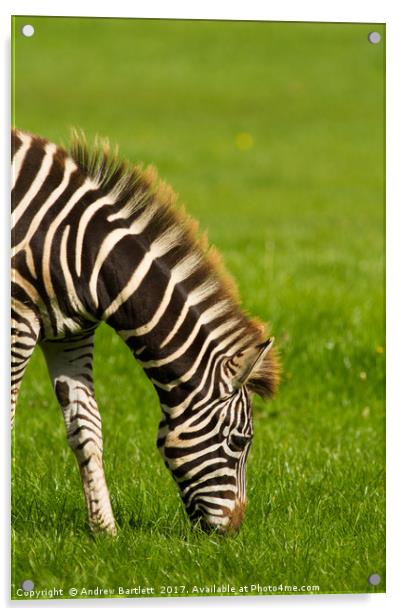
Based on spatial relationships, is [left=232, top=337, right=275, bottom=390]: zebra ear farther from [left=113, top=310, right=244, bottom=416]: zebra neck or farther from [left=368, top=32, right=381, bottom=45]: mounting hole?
[left=368, top=32, right=381, bottom=45]: mounting hole

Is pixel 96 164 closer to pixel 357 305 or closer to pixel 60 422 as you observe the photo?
pixel 60 422

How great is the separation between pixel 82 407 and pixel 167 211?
44.6 inches

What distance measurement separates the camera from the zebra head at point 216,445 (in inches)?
217

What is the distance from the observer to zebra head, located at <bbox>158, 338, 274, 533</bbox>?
5516 millimetres

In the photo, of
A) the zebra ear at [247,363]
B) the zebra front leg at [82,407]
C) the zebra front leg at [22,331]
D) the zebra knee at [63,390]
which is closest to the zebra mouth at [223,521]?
the zebra front leg at [82,407]

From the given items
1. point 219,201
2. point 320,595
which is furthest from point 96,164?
point 219,201

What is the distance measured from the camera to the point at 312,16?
6.03m

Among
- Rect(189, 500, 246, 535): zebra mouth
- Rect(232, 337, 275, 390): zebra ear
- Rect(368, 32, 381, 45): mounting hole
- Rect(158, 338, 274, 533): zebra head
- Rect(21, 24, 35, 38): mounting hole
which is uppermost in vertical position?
Rect(368, 32, 381, 45): mounting hole

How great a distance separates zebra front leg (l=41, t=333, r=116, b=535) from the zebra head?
18.7 inches

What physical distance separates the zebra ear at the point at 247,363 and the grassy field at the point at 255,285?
0.81m

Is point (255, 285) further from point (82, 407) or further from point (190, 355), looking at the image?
point (190, 355)

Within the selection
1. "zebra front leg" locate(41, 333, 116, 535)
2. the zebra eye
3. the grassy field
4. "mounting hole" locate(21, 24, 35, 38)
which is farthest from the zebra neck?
"mounting hole" locate(21, 24, 35, 38)
